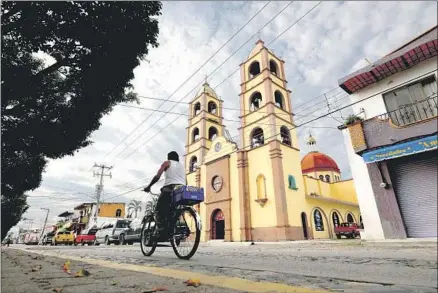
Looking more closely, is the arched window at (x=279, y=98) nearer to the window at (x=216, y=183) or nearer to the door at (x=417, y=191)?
the window at (x=216, y=183)

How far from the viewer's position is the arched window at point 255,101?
20.2 m

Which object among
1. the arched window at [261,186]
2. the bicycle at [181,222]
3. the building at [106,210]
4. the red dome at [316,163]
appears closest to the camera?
the bicycle at [181,222]

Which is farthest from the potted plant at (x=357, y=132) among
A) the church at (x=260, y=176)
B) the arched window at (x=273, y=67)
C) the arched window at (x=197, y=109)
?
the arched window at (x=197, y=109)

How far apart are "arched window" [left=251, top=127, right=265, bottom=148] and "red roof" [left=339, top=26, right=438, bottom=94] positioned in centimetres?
1816

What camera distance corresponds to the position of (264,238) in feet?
52.7

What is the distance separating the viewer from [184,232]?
395 cm

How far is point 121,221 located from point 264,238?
9966 millimetres

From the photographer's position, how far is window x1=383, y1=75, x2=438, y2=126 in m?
0.59

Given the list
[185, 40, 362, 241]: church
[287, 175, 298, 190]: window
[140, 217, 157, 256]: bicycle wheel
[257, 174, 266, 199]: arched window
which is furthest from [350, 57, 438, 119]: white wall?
[257, 174, 266, 199]: arched window

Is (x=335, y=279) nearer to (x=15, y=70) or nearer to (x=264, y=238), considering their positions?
(x=15, y=70)

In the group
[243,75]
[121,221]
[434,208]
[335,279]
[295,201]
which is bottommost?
[335,279]

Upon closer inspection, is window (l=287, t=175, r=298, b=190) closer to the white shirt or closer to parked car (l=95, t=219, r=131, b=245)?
parked car (l=95, t=219, r=131, b=245)

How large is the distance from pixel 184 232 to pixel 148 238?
35.8 inches

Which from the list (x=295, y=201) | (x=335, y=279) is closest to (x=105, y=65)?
(x=335, y=279)
